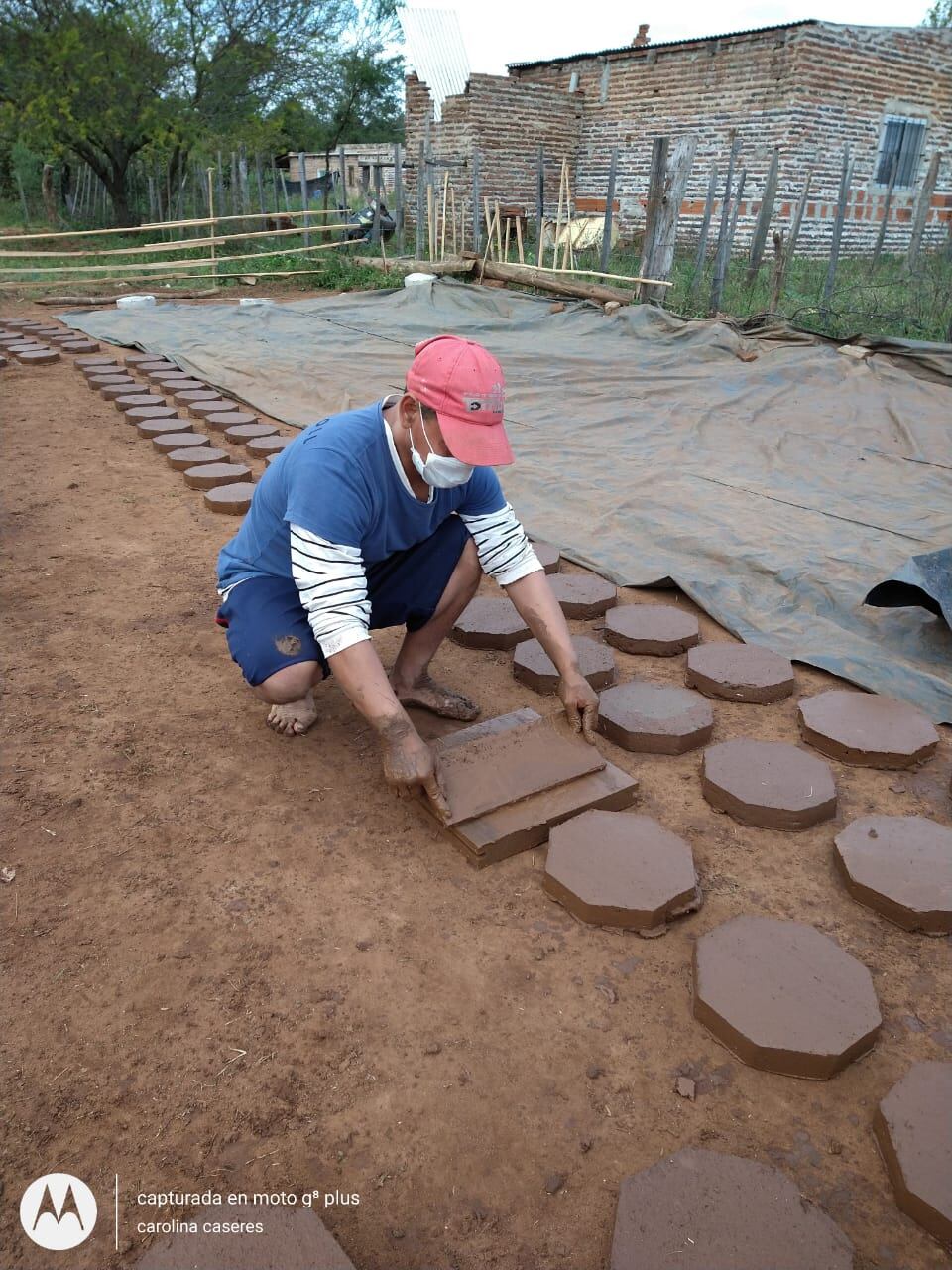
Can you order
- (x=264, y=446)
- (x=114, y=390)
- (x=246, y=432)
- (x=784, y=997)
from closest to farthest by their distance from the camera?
(x=784, y=997) → (x=264, y=446) → (x=246, y=432) → (x=114, y=390)

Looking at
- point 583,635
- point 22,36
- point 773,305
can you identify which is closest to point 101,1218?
point 583,635

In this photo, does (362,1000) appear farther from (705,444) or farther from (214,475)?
(705,444)

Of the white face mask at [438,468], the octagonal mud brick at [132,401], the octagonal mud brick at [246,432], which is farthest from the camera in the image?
the octagonal mud brick at [132,401]

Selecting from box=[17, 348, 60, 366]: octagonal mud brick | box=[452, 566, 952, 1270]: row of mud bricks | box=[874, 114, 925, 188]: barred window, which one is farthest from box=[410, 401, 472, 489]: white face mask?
box=[874, 114, 925, 188]: barred window

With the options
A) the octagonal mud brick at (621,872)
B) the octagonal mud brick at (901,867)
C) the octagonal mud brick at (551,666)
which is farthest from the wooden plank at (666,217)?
the octagonal mud brick at (621,872)

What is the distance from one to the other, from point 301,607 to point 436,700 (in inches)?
22.6

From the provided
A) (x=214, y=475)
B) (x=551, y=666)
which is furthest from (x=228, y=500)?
(x=551, y=666)

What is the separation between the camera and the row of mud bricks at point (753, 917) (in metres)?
1.37

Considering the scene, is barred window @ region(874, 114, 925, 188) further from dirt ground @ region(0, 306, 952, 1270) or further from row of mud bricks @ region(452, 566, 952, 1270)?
dirt ground @ region(0, 306, 952, 1270)

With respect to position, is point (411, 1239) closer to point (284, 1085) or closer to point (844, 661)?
point (284, 1085)

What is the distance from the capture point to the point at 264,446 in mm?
5285

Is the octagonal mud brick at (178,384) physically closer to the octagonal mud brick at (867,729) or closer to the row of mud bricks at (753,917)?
the row of mud bricks at (753,917)

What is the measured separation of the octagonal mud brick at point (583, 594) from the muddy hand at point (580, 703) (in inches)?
40.6

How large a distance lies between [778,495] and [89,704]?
3485mm
